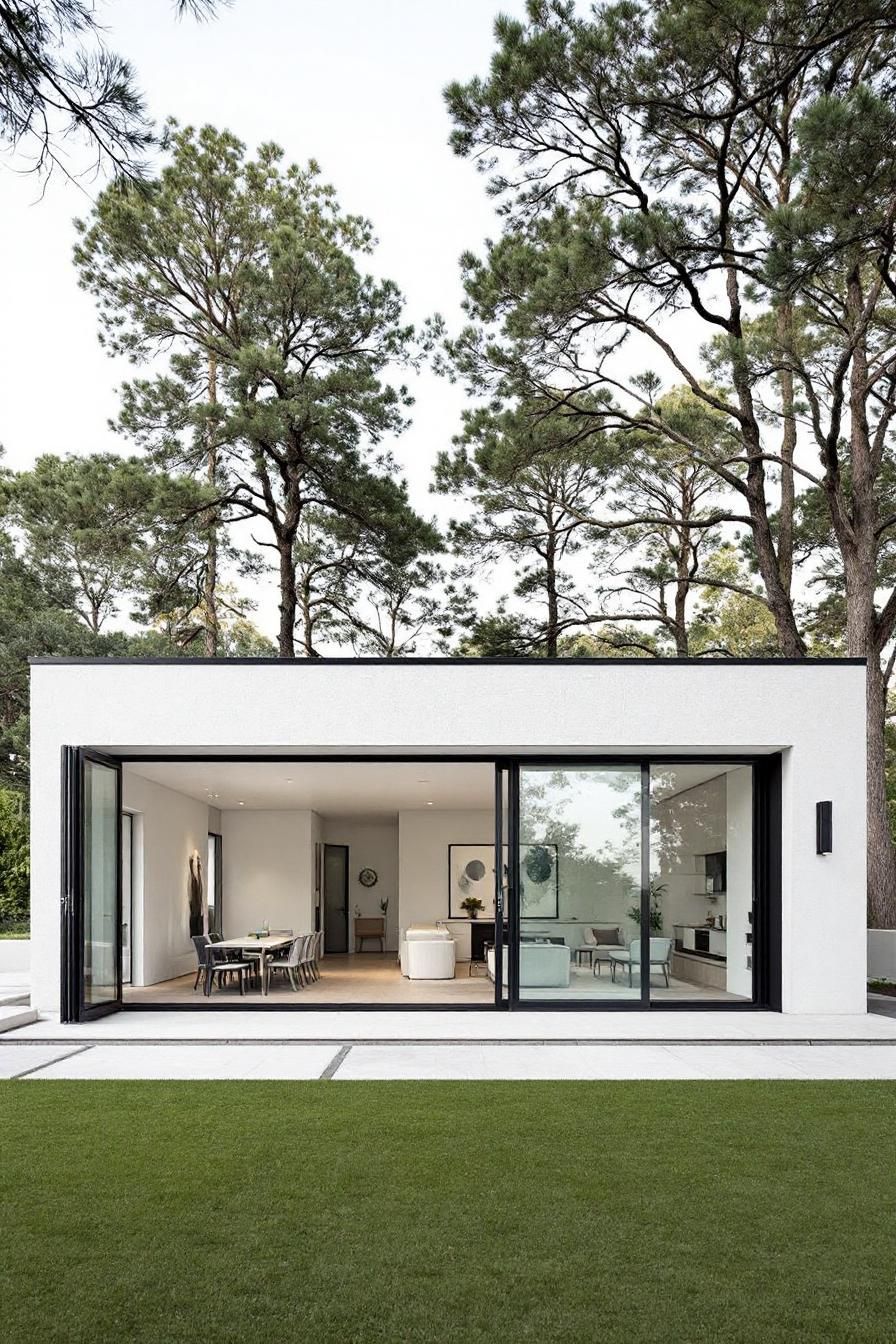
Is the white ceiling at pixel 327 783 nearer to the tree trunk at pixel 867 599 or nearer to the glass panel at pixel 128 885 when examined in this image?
A: the glass panel at pixel 128 885

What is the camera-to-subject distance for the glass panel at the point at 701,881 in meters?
→ 12.4

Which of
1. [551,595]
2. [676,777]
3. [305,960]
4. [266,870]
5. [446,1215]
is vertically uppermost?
[551,595]

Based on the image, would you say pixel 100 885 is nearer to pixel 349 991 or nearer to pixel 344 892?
Result: pixel 349 991

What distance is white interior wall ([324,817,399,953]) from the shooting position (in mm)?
23234

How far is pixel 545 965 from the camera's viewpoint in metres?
12.2

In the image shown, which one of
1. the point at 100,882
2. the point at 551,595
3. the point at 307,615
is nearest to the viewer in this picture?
the point at 100,882

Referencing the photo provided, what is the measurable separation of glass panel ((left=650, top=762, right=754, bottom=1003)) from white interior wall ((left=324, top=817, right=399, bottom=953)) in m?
11.0

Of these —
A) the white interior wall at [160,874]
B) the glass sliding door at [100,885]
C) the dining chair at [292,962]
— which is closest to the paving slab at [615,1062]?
the glass sliding door at [100,885]

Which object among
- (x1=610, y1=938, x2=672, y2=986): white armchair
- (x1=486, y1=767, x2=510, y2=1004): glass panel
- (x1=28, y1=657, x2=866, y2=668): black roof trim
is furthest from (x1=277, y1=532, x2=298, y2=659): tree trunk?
(x1=610, y1=938, x2=672, y2=986): white armchair

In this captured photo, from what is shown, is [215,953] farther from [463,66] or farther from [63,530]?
[463,66]

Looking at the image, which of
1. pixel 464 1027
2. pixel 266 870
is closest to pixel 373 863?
pixel 266 870

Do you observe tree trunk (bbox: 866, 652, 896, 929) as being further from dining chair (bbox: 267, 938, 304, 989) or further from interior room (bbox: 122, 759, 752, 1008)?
dining chair (bbox: 267, 938, 304, 989)

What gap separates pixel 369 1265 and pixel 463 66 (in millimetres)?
14881

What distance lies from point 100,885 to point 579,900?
4.84 meters
